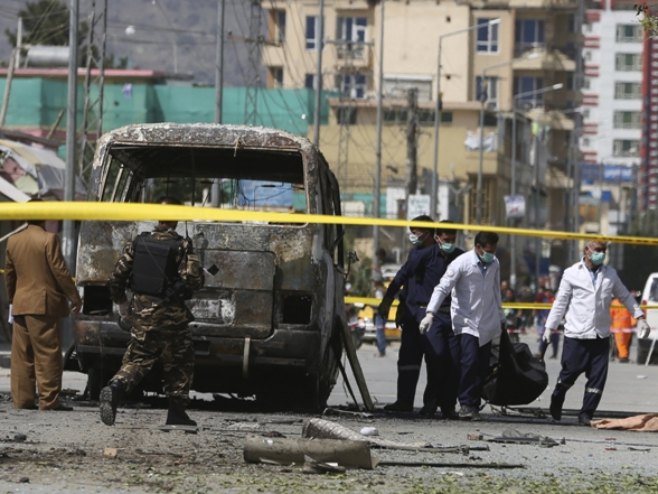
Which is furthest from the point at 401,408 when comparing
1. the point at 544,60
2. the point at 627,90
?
the point at 627,90

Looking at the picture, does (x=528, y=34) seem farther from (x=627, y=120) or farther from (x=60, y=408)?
(x=60, y=408)

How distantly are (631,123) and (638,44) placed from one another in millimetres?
7685

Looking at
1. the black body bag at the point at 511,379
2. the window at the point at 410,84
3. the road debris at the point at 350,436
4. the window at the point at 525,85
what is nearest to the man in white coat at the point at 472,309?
the black body bag at the point at 511,379

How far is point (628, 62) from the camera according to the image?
19188 cm

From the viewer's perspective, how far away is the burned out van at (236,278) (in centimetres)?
1647

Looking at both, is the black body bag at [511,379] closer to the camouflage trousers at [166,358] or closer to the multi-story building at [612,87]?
the camouflage trousers at [166,358]

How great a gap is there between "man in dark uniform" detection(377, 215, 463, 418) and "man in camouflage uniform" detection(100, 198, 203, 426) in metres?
3.29

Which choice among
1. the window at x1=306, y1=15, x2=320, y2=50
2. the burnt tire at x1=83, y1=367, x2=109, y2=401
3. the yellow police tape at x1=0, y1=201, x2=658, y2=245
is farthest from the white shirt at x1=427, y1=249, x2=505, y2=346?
the window at x1=306, y1=15, x2=320, y2=50

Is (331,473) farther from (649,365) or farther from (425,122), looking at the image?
(425,122)

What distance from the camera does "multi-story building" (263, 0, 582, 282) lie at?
99.3 meters

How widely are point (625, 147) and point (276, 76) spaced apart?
8169 centimetres

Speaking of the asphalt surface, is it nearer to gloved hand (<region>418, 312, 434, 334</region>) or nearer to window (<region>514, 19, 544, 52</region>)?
gloved hand (<region>418, 312, 434, 334</region>)

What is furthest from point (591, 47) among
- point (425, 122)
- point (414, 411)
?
point (414, 411)

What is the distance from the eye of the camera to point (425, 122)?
104625 mm
